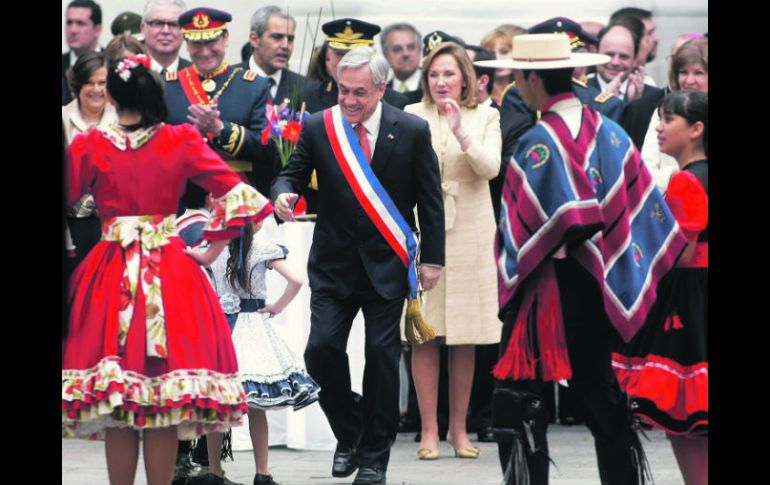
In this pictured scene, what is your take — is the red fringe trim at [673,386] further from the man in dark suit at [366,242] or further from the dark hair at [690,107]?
the man in dark suit at [366,242]

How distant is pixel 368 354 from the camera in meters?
8.81

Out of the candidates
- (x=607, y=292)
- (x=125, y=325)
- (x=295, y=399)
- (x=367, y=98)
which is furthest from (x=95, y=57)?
(x=607, y=292)

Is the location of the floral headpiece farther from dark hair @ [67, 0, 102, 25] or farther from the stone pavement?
dark hair @ [67, 0, 102, 25]

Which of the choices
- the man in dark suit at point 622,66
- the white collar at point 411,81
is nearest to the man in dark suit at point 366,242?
the man in dark suit at point 622,66

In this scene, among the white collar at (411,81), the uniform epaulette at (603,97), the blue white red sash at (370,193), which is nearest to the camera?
the blue white red sash at (370,193)

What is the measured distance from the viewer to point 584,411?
7109 mm

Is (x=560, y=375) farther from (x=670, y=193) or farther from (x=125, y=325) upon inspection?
(x=125, y=325)

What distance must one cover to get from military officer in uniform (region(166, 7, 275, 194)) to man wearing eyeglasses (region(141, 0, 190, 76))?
3.34 ft

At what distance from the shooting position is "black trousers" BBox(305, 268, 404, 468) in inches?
344

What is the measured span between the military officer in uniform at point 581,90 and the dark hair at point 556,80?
355 centimetres

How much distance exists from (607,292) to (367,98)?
2130 mm

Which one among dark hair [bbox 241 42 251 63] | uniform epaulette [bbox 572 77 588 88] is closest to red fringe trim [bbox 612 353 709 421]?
uniform epaulette [bbox 572 77 588 88]

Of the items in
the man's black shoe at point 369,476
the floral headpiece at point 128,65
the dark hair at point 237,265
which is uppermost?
the floral headpiece at point 128,65

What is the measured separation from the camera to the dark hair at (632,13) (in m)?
12.4
